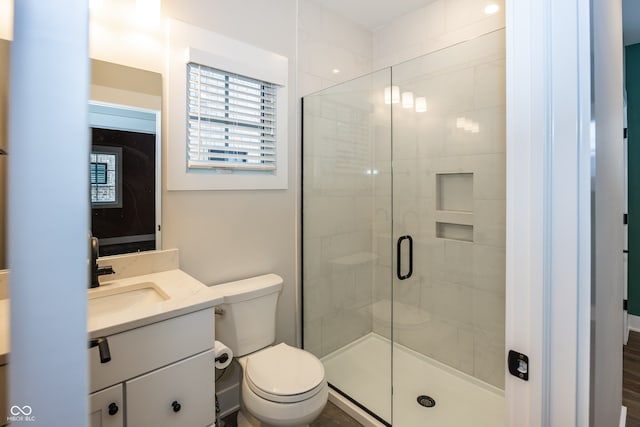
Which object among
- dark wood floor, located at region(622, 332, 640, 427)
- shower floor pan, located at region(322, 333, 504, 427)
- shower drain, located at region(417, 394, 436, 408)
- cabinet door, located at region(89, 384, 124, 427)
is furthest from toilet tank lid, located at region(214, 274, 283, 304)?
dark wood floor, located at region(622, 332, 640, 427)

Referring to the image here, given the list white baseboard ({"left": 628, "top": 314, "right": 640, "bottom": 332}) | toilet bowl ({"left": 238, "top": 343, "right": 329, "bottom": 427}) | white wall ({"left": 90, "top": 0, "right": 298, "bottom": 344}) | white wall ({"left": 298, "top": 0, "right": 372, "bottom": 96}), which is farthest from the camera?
white baseboard ({"left": 628, "top": 314, "right": 640, "bottom": 332})

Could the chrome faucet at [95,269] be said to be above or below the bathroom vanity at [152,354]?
above

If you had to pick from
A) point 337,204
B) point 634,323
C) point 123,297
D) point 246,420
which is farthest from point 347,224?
point 634,323

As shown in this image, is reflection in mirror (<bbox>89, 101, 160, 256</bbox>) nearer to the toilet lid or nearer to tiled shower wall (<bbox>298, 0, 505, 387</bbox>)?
the toilet lid

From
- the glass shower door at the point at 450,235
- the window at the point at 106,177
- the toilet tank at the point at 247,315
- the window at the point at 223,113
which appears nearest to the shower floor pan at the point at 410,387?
the glass shower door at the point at 450,235

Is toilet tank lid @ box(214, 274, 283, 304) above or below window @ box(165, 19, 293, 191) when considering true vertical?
below

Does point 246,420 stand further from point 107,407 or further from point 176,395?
point 107,407

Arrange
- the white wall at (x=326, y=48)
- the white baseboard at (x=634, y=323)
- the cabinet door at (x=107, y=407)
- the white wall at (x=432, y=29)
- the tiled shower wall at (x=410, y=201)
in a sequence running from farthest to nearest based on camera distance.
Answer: the white baseboard at (x=634, y=323), the white wall at (x=326, y=48), the white wall at (x=432, y=29), the tiled shower wall at (x=410, y=201), the cabinet door at (x=107, y=407)

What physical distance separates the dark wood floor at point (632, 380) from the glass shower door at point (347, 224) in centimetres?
142

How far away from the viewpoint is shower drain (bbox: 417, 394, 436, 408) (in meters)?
1.92

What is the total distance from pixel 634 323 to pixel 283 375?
3461 mm

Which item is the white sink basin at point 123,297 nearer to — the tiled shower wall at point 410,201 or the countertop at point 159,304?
the countertop at point 159,304

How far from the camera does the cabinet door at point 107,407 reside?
1010 mm

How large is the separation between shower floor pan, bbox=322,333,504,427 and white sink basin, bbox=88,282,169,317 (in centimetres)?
136
